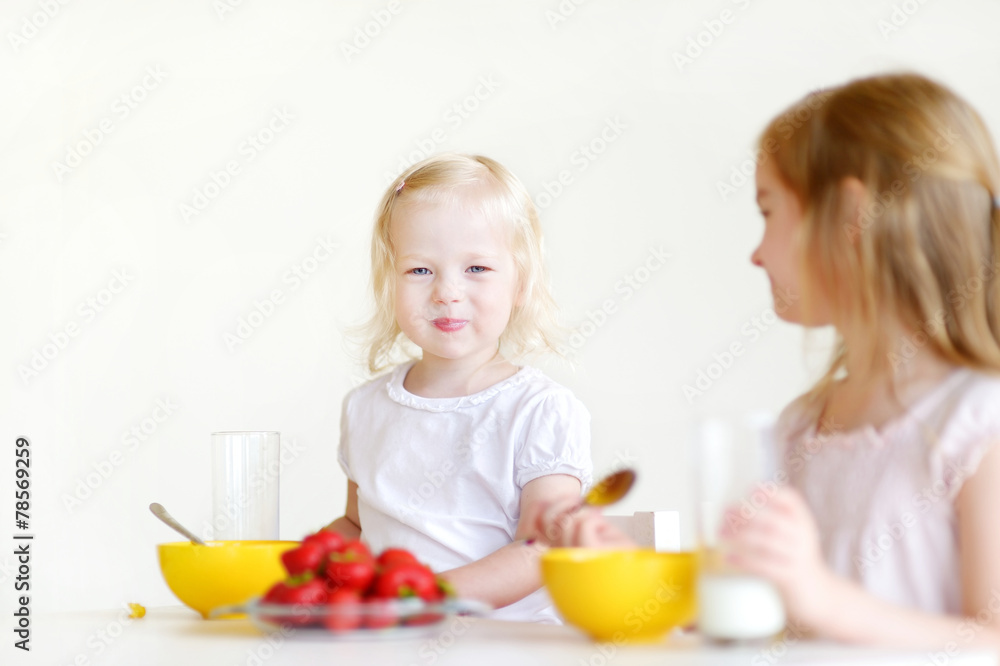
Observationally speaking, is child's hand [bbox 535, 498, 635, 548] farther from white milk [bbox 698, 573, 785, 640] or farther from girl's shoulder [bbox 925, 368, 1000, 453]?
girl's shoulder [bbox 925, 368, 1000, 453]

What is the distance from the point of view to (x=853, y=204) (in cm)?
97

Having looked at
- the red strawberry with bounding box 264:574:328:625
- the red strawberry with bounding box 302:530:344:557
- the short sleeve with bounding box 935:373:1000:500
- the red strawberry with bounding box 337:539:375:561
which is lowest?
the red strawberry with bounding box 264:574:328:625

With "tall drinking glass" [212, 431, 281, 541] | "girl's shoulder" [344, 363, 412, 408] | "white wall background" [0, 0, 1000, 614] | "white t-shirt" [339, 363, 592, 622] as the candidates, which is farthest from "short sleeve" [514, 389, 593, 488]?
"white wall background" [0, 0, 1000, 614]

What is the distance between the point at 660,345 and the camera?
9.25 ft

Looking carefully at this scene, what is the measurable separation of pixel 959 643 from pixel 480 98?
2.27m

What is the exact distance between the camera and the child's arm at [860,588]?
0.74 m

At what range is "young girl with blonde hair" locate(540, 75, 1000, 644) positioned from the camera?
89 centimetres

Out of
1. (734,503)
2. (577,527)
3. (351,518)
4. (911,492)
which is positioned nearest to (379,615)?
(577,527)

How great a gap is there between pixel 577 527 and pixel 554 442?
0.56 meters

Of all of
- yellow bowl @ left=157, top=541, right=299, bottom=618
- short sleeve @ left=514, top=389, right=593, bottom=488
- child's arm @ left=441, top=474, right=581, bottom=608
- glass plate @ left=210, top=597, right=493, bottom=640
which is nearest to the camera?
glass plate @ left=210, top=597, right=493, bottom=640

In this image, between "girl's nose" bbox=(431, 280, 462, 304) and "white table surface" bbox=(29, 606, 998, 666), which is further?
"girl's nose" bbox=(431, 280, 462, 304)

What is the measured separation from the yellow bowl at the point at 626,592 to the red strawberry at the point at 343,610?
0.16 m

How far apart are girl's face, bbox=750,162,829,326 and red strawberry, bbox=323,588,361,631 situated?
20.0 inches

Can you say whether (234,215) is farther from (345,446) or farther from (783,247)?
(783,247)
